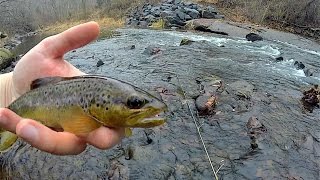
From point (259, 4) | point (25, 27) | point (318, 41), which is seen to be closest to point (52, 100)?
point (318, 41)

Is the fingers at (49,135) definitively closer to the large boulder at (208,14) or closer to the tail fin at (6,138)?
the tail fin at (6,138)

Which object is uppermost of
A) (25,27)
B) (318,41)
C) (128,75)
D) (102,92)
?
(102,92)

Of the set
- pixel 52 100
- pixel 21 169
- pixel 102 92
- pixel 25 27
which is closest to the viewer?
pixel 102 92

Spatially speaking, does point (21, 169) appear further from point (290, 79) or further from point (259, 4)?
point (259, 4)

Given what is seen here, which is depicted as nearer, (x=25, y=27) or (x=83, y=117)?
(x=83, y=117)

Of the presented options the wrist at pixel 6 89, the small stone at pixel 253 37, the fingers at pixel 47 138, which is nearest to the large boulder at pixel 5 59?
the small stone at pixel 253 37

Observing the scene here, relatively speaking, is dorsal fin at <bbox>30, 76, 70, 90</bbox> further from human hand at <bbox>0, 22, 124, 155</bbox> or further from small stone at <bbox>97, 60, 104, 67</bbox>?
small stone at <bbox>97, 60, 104, 67</bbox>

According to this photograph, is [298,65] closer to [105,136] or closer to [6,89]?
[6,89]
